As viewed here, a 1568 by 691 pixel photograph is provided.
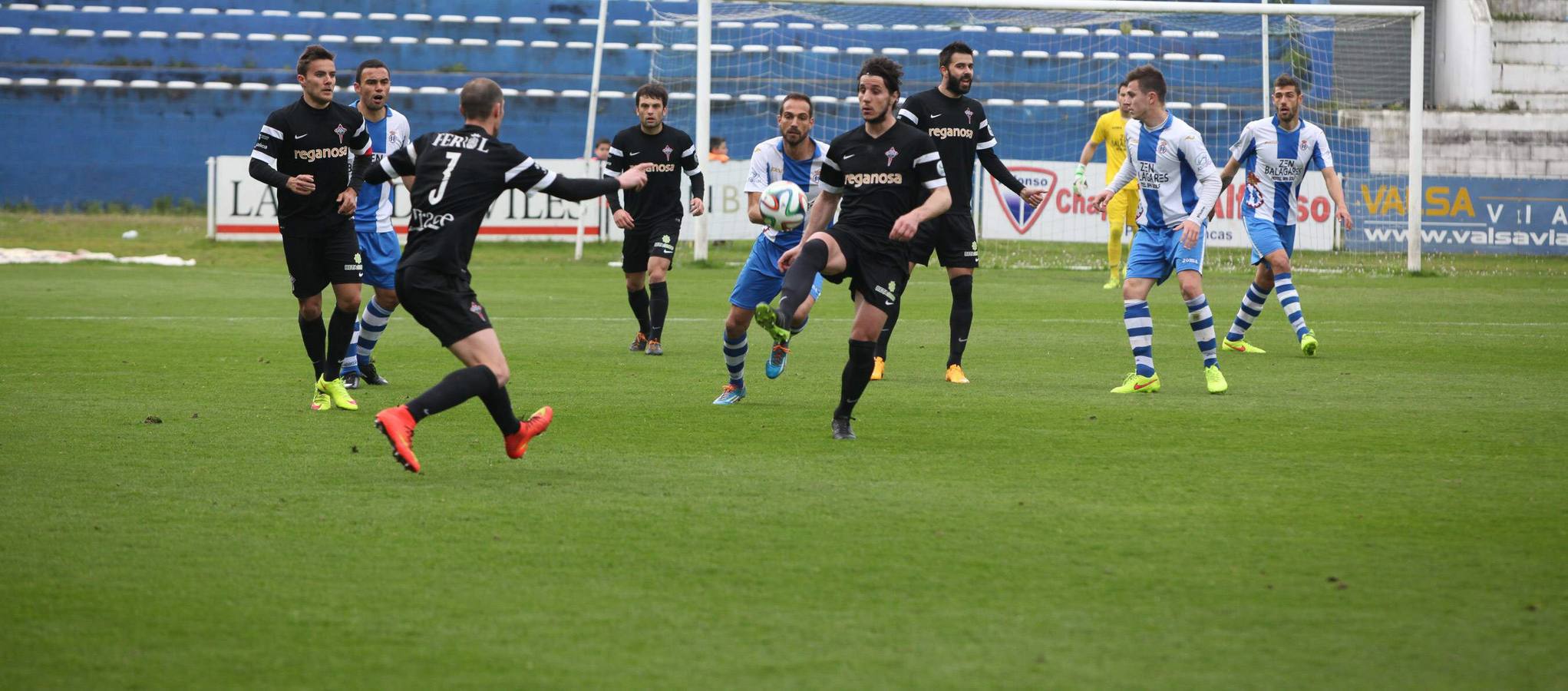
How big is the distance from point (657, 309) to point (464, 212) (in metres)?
5.30

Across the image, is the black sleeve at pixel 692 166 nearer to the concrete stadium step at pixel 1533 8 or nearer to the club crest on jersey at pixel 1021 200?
the club crest on jersey at pixel 1021 200

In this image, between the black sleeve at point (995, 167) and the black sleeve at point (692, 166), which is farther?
the black sleeve at point (692, 166)

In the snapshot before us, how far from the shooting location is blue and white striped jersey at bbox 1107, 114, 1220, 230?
908 centimetres

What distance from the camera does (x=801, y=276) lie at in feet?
22.9

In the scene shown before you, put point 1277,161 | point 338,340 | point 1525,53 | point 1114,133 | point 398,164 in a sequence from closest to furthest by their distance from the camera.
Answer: point 398,164
point 338,340
point 1277,161
point 1114,133
point 1525,53

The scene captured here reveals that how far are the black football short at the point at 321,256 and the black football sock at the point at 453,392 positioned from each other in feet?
8.63

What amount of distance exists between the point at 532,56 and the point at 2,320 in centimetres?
2056

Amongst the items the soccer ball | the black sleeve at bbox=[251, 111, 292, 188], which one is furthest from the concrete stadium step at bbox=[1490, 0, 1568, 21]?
the black sleeve at bbox=[251, 111, 292, 188]

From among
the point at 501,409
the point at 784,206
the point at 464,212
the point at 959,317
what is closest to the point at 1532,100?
the point at 959,317

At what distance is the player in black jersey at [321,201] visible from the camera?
8102 millimetres

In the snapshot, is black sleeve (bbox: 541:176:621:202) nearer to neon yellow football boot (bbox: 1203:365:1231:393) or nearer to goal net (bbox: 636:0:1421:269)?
neon yellow football boot (bbox: 1203:365:1231:393)

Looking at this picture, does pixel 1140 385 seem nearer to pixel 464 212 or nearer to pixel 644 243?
pixel 464 212

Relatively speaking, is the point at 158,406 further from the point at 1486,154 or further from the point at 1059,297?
the point at 1486,154

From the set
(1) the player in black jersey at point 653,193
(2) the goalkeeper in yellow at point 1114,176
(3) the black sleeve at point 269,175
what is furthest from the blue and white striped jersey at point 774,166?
(2) the goalkeeper in yellow at point 1114,176
